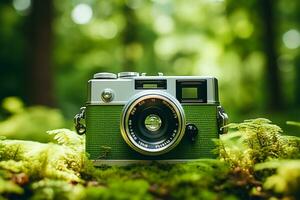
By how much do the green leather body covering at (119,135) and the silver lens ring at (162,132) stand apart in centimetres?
10

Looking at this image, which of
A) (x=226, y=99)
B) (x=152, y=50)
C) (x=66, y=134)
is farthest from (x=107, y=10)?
(x=66, y=134)

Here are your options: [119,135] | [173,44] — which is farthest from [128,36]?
[119,135]

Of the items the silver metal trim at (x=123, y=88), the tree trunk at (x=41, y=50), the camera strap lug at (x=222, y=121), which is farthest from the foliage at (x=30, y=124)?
the camera strap lug at (x=222, y=121)

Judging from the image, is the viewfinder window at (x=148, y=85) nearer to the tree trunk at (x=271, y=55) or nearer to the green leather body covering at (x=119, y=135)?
the green leather body covering at (x=119, y=135)

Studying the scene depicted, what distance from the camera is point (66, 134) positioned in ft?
11.2

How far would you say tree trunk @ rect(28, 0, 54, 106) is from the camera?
9.72 metres

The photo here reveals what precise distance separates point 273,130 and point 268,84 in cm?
1021

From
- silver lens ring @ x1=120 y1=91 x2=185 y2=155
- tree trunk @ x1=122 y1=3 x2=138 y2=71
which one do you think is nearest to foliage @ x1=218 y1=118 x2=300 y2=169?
silver lens ring @ x1=120 y1=91 x2=185 y2=155

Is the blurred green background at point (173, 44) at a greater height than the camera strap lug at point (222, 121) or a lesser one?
greater

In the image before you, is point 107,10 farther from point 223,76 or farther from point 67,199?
point 67,199

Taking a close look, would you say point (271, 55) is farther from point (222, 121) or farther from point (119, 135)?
point (119, 135)

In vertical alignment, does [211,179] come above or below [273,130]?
below

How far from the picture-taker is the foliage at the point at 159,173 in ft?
8.31

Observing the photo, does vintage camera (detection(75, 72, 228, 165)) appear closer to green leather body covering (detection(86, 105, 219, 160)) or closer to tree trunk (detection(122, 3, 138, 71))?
green leather body covering (detection(86, 105, 219, 160))
